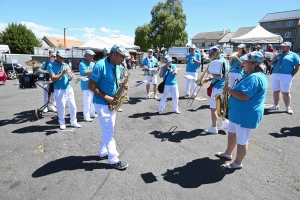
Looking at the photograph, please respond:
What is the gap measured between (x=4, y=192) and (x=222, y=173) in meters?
3.58

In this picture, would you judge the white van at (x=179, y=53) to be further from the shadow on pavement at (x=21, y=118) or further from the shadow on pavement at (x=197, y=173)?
the shadow on pavement at (x=197, y=173)

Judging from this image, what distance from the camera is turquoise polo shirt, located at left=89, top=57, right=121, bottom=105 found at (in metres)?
3.24

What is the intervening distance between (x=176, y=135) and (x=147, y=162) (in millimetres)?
1533

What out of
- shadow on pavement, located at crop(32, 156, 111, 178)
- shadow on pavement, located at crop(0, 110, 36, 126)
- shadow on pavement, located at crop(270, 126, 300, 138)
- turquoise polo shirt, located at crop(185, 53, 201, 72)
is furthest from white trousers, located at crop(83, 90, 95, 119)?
shadow on pavement, located at crop(270, 126, 300, 138)

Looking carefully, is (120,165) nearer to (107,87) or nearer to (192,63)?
(107,87)

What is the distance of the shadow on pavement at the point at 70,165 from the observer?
3627 mm

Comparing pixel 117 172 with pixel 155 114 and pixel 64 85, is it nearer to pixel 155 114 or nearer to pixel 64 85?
pixel 64 85

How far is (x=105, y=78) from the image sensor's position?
3355mm

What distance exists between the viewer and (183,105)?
8.05 metres

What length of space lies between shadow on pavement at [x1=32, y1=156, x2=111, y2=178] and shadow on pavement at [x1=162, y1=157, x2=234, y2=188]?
125cm

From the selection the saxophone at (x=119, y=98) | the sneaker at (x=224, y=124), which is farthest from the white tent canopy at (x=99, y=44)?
the saxophone at (x=119, y=98)

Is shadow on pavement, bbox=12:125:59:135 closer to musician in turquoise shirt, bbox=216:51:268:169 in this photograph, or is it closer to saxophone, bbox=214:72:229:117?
saxophone, bbox=214:72:229:117

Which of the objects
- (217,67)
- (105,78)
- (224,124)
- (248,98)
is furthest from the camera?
(224,124)

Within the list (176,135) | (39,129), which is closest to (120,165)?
(176,135)
